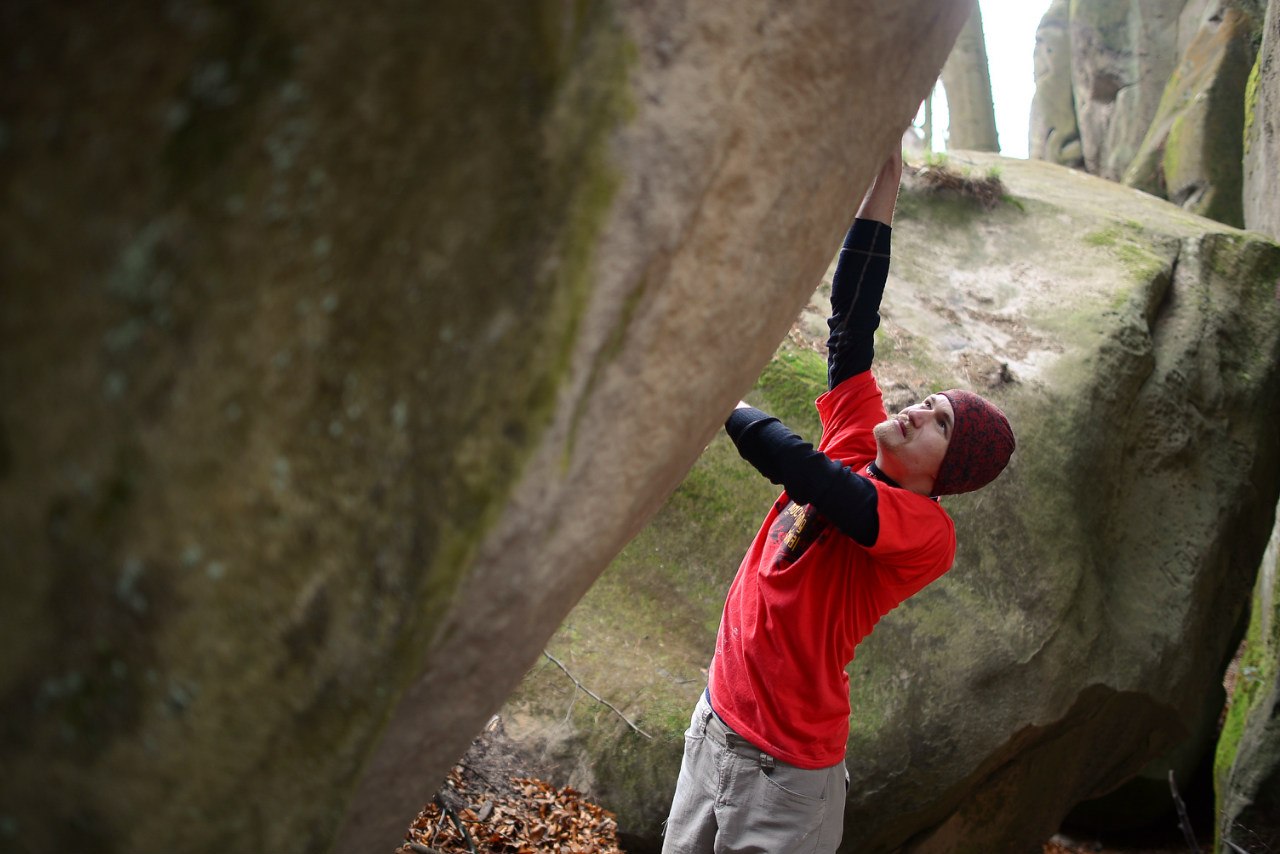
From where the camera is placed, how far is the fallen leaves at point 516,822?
3299mm

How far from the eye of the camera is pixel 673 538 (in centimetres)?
460

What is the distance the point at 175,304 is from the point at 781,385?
3948mm

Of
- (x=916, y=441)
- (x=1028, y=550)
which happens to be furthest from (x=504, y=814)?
(x=1028, y=550)

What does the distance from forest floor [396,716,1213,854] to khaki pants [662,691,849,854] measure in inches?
38.5

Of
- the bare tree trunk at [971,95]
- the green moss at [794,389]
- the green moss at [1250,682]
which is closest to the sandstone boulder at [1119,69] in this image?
the bare tree trunk at [971,95]

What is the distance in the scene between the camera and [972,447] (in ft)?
8.25

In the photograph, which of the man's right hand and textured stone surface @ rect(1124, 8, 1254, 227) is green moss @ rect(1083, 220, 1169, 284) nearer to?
textured stone surface @ rect(1124, 8, 1254, 227)

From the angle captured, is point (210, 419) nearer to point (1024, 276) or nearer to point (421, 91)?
point (421, 91)

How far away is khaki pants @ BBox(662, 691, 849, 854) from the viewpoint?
100 inches

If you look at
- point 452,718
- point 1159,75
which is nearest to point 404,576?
point 452,718

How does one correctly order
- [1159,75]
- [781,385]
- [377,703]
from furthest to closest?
1. [1159,75]
2. [781,385]
3. [377,703]

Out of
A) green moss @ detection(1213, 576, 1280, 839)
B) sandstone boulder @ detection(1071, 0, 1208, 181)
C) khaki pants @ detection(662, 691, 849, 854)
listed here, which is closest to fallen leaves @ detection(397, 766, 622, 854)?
khaki pants @ detection(662, 691, 849, 854)

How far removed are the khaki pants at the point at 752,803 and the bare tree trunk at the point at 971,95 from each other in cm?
1070

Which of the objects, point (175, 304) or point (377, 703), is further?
point (377, 703)
